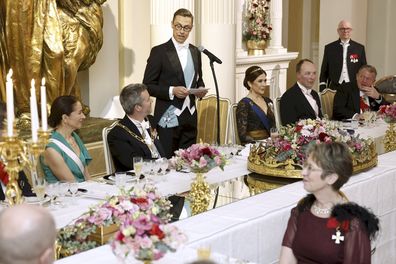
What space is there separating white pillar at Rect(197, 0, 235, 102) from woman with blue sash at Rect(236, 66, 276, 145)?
2496 mm

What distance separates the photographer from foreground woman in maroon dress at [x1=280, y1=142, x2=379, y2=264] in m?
3.14

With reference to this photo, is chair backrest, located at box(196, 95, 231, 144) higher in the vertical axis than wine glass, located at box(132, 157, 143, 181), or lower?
lower

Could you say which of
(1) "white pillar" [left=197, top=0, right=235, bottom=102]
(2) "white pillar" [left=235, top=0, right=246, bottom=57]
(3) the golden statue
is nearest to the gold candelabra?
(3) the golden statue

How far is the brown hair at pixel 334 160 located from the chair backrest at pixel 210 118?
343cm

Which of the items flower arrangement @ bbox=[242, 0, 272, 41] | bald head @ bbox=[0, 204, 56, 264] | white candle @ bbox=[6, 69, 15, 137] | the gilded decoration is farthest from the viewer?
flower arrangement @ bbox=[242, 0, 272, 41]

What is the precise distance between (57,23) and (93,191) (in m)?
3.29

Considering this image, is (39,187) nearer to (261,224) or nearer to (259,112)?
(261,224)

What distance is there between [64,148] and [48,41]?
2.59 metres

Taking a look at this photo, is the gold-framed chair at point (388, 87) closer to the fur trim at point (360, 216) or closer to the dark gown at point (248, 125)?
the dark gown at point (248, 125)

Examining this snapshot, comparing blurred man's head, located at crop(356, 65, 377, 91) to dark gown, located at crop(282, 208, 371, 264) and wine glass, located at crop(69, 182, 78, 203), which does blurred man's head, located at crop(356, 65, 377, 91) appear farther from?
dark gown, located at crop(282, 208, 371, 264)

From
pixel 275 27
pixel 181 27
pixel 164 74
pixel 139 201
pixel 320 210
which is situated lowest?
pixel 320 210

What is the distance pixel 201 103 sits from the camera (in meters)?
6.88

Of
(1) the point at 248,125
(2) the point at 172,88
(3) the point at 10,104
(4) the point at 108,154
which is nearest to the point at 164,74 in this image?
(2) the point at 172,88

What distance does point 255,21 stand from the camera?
10.2 m
